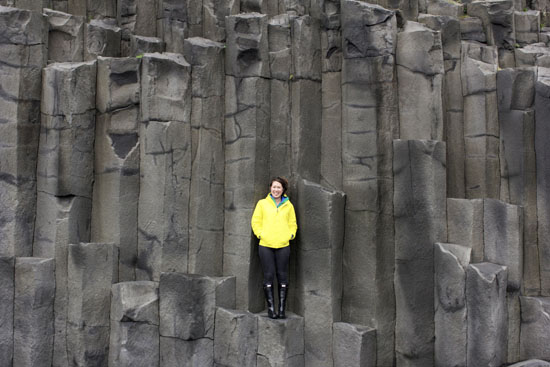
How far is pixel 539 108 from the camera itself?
28.3 feet

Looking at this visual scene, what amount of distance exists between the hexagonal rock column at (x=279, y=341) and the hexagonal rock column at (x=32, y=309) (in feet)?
11.8

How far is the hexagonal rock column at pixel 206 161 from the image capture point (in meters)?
8.52

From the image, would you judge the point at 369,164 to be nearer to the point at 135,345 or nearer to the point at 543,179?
the point at 543,179

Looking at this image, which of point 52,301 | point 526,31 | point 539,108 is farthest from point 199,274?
point 526,31

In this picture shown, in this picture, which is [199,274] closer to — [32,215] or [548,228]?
[32,215]

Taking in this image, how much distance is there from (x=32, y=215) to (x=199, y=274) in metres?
3.07

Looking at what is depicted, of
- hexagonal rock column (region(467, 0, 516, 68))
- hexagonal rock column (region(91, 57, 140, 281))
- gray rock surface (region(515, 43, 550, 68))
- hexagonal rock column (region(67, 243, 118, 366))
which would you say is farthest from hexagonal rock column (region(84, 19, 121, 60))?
gray rock surface (region(515, 43, 550, 68))

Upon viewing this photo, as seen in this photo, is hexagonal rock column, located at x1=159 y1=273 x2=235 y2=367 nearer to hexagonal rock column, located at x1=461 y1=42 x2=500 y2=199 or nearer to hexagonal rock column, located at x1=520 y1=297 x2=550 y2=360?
hexagonal rock column, located at x1=461 y1=42 x2=500 y2=199

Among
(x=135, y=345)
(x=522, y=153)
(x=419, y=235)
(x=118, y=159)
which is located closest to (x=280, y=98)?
(x=118, y=159)

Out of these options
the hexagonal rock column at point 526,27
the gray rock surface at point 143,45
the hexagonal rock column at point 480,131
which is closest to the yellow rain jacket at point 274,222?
the hexagonal rock column at point 480,131

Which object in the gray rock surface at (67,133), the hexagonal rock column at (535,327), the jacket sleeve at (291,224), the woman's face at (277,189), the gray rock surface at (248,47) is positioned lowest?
the hexagonal rock column at (535,327)

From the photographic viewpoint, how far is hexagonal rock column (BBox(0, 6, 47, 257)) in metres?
8.46

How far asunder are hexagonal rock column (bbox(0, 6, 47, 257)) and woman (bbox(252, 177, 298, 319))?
3.97 m

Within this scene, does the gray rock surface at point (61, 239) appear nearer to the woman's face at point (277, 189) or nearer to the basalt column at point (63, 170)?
the basalt column at point (63, 170)
